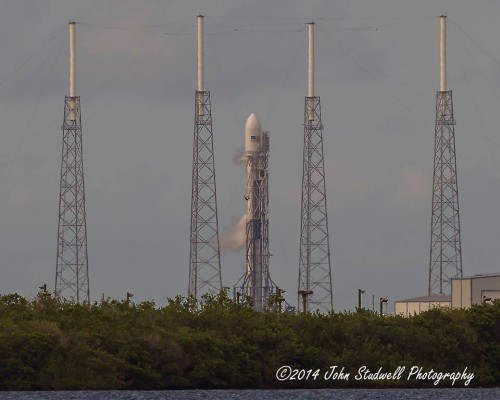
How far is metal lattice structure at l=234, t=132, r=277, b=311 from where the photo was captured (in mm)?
112125

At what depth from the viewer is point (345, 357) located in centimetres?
5388

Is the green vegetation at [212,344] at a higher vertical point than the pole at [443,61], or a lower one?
lower

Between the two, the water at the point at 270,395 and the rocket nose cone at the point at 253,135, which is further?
the rocket nose cone at the point at 253,135

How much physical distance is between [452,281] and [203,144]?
1628cm

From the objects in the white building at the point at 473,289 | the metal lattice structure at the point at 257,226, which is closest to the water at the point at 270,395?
the white building at the point at 473,289

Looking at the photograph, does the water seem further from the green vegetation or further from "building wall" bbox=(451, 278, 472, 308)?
→ "building wall" bbox=(451, 278, 472, 308)

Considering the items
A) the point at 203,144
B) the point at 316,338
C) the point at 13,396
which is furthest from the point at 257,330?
the point at 203,144

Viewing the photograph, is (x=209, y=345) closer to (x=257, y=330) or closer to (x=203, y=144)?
(x=257, y=330)

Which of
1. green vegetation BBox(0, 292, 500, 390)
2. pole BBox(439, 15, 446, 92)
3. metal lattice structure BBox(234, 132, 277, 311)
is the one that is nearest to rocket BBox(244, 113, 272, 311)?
metal lattice structure BBox(234, 132, 277, 311)

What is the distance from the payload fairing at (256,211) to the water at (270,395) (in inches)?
2444

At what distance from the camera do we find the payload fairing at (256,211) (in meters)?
112

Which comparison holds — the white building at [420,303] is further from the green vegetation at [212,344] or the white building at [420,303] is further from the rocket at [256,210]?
the green vegetation at [212,344]

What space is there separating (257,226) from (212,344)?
197 ft

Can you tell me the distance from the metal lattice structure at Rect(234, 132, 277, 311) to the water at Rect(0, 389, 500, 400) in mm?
62013
